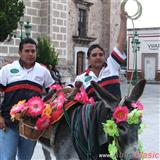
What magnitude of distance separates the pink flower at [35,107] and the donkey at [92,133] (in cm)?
20

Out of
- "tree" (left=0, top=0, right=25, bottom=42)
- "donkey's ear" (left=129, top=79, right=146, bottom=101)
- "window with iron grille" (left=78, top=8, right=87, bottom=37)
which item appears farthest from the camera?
"window with iron grille" (left=78, top=8, right=87, bottom=37)

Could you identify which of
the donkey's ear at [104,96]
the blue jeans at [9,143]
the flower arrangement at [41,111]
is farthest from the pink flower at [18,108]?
the donkey's ear at [104,96]

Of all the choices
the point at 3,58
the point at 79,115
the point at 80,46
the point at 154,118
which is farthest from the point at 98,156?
the point at 80,46

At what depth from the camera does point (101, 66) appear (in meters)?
3.95

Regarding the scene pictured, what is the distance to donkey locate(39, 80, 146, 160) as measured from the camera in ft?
9.87

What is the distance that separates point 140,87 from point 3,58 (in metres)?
18.5

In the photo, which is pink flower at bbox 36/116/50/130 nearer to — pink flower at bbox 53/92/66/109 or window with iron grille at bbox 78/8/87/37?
pink flower at bbox 53/92/66/109

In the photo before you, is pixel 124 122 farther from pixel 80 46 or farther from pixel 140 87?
pixel 80 46

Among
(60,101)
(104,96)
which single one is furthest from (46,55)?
(104,96)

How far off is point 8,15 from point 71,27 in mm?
12902

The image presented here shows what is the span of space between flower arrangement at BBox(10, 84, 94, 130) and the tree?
11.7 m

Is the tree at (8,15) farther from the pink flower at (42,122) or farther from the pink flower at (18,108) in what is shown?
the pink flower at (42,122)

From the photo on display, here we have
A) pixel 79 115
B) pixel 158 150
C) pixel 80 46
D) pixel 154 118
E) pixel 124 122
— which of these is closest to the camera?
pixel 124 122

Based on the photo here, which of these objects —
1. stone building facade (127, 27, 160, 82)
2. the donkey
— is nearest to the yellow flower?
the donkey
